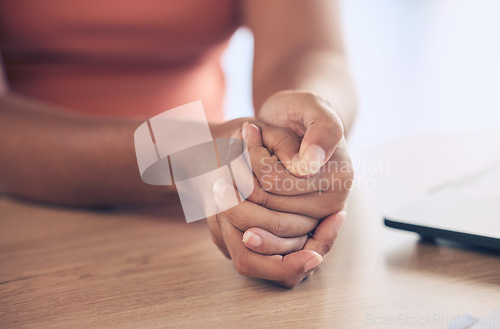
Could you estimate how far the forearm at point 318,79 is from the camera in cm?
59

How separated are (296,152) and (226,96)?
2.48 feet

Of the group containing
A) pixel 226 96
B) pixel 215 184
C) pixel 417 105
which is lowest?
pixel 417 105

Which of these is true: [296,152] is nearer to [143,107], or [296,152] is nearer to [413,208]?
[413,208]

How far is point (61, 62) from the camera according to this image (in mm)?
→ 885

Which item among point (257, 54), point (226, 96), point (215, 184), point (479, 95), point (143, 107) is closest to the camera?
point (215, 184)

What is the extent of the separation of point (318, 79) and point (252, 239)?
1.01ft

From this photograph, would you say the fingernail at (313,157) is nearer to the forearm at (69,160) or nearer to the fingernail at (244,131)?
the fingernail at (244,131)

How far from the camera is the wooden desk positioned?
12.7 inches

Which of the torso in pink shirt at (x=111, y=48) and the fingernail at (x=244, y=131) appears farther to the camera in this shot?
the torso in pink shirt at (x=111, y=48)

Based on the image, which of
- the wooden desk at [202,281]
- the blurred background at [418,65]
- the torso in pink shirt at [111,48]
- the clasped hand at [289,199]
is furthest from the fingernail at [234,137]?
the blurred background at [418,65]

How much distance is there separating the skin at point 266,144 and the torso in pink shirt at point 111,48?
80 millimetres

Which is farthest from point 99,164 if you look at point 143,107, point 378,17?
point 378,17

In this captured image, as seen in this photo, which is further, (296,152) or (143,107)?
(143,107)

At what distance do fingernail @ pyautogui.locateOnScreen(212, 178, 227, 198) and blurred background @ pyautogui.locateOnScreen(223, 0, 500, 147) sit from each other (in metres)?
1.72
